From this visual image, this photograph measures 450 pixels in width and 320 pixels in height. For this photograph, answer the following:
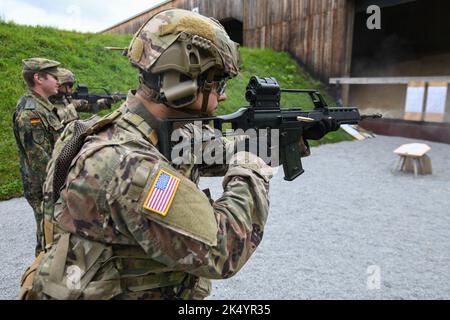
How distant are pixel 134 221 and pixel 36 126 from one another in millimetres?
2858

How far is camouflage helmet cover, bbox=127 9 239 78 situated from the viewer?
128cm

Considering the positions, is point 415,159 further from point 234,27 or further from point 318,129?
point 234,27

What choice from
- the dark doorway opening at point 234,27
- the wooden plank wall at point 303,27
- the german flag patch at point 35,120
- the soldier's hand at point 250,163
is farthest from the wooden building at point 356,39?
the soldier's hand at point 250,163

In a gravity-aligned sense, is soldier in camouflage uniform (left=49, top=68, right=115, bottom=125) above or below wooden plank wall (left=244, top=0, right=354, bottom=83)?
below

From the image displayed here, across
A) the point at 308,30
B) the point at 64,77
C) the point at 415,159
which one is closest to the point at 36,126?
the point at 64,77

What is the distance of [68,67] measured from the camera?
323 inches

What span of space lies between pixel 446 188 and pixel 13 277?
21.1 feet

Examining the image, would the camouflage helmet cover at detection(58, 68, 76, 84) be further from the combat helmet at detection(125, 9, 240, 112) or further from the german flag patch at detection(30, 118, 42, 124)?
the combat helmet at detection(125, 9, 240, 112)

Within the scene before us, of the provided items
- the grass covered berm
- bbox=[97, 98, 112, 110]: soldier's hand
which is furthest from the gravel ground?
bbox=[97, 98, 112, 110]: soldier's hand

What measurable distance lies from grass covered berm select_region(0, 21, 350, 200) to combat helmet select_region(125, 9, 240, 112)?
5171 millimetres

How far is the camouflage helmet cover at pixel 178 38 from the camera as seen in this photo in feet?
4.19

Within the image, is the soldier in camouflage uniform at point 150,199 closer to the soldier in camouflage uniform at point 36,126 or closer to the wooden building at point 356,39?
the soldier in camouflage uniform at point 36,126

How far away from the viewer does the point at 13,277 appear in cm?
322

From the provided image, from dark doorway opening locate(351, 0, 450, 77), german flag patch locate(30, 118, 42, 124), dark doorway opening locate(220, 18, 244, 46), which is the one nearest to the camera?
german flag patch locate(30, 118, 42, 124)
